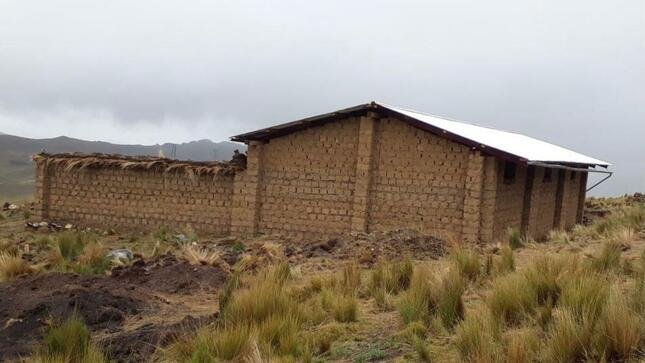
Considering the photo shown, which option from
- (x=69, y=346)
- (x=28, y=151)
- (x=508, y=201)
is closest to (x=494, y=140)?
(x=508, y=201)

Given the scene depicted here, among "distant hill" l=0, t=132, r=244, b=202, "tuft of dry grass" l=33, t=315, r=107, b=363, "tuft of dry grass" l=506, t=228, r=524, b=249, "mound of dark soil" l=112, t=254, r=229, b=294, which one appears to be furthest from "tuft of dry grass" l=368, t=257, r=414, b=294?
"distant hill" l=0, t=132, r=244, b=202

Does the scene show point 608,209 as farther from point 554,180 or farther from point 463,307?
point 463,307

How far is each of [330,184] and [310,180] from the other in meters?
0.56

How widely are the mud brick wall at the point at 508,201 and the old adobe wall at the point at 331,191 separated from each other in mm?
27

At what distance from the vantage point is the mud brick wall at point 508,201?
14.9 m

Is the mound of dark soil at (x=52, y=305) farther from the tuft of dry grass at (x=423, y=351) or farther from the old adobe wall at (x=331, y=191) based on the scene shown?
the old adobe wall at (x=331, y=191)

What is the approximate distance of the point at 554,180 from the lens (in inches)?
790

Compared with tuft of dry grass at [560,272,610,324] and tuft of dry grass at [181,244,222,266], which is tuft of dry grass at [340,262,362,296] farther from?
tuft of dry grass at [181,244,222,266]

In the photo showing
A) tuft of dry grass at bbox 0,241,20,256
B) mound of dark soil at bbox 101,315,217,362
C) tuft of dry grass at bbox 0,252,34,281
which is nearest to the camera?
mound of dark soil at bbox 101,315,217,362

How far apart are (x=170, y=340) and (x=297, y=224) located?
374 inches

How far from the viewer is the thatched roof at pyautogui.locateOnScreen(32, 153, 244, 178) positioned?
1688cm

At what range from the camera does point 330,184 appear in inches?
623

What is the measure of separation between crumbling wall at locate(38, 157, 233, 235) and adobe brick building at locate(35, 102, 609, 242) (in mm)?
28

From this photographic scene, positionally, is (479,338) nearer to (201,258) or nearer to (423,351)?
(423,351)
